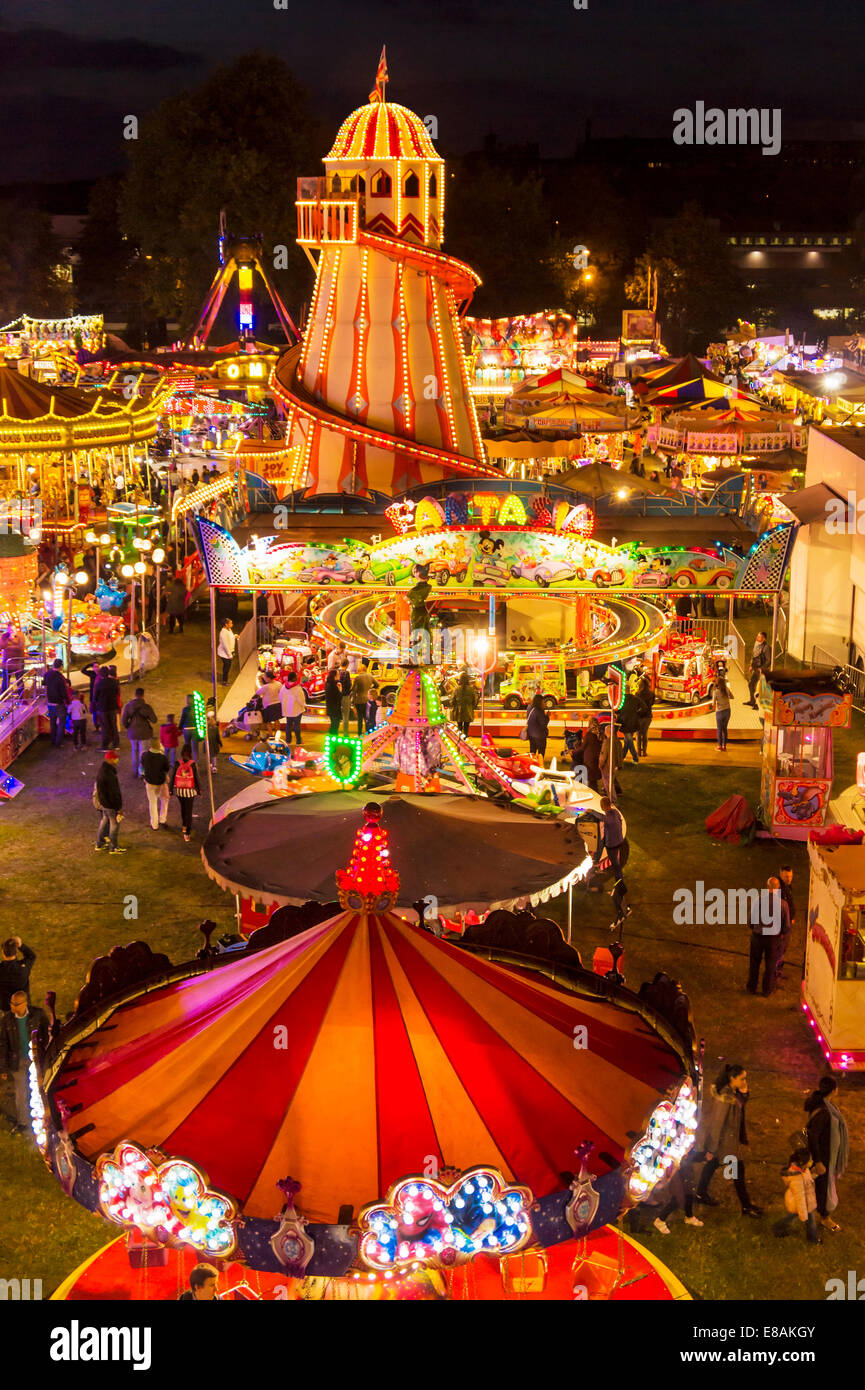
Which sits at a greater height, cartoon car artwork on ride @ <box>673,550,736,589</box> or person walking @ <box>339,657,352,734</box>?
cartoon car artwork on ride @ <box>673,550,736,589</box>

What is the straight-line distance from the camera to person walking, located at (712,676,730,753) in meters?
20.3

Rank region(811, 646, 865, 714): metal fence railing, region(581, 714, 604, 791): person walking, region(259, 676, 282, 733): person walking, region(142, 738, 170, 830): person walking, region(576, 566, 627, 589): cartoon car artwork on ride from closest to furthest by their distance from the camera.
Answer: region(142, 738, 170, 830): person walking, region(581, 714, 604, 791): person walking, region(259, 676, 282, 733): person walking, region(576, 566, 627, 589): cartoon car artwork on ride, region(811, 646, 865, 714): metal fence railing

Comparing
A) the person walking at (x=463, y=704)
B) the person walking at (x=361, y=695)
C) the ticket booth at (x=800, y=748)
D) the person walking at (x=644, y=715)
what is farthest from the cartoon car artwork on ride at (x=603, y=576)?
the ticket booth at (x=800, y=748)

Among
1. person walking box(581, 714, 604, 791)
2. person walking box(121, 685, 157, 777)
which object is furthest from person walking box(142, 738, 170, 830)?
person walking box(581, 714, 604, 791)

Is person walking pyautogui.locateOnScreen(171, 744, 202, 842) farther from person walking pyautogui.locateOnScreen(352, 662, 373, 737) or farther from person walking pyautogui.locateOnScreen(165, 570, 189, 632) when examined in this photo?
person walking pyautogui.locateOnScreen(165, 570, 189, 632)

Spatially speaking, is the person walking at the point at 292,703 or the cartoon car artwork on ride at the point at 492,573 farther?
the cartoon car artwork on ride at the point at 492,573

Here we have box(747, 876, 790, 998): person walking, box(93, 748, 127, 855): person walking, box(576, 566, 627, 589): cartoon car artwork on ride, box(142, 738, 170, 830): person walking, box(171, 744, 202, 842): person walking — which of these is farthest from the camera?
box(576, 566, 627, 589): cartoon car artwork on ride

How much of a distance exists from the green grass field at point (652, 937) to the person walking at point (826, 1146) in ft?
0.79

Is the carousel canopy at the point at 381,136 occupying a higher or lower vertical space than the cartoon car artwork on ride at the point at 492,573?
higher

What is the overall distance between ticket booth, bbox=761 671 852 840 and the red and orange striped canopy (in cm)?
859

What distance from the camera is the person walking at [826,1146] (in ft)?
32.0

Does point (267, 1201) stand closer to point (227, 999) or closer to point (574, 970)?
point (227, 999)

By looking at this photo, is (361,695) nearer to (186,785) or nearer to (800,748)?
(186,785)

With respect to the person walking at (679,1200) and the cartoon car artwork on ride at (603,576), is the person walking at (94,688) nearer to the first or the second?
the cartoon car artwork on ride at (603,576)
